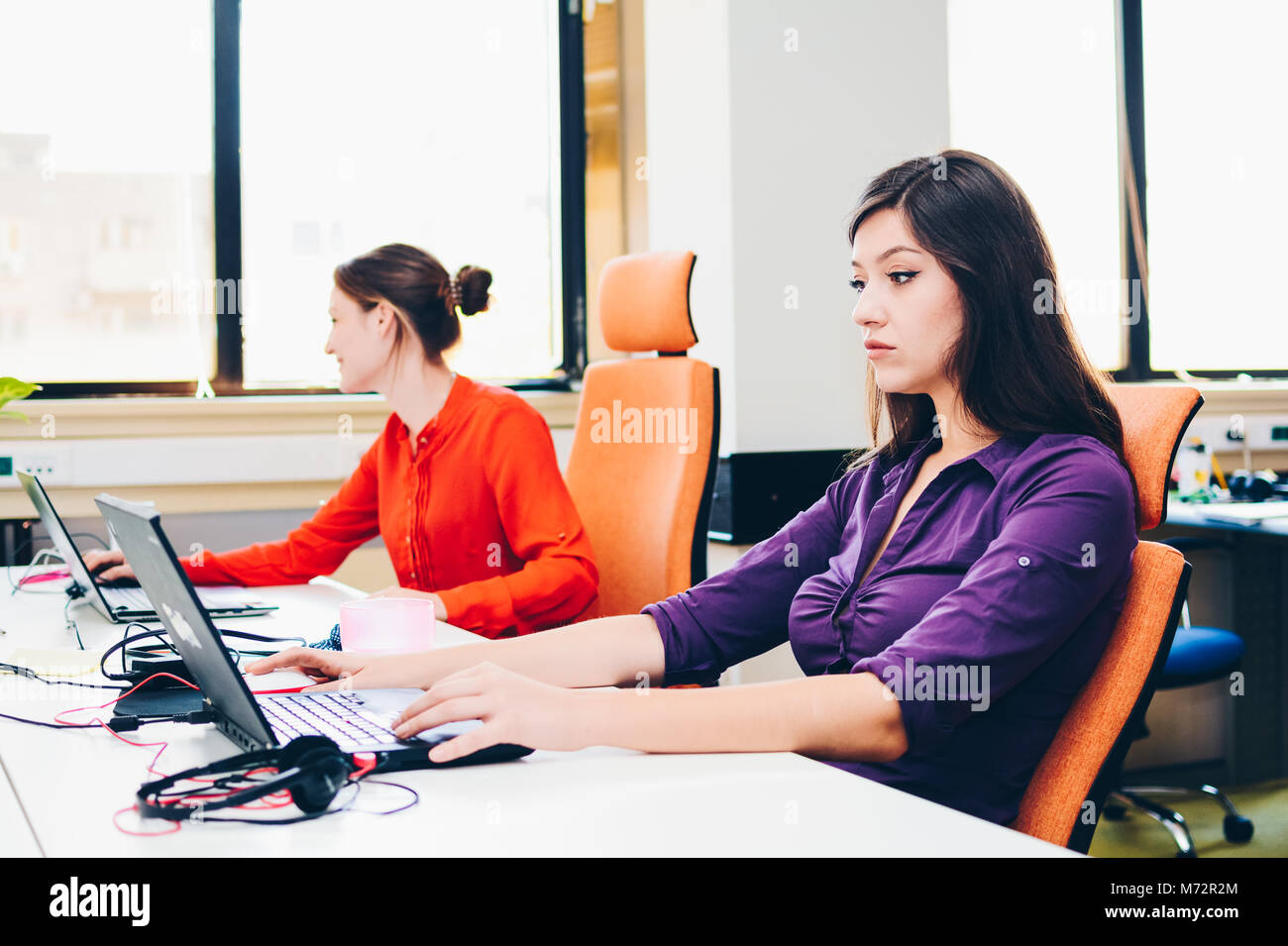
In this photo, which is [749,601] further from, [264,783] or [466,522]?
[466,522]

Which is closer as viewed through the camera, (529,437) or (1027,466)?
(1027,466)

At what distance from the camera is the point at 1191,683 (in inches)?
97.8

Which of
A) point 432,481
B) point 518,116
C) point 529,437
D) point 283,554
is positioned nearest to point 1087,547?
point 529,437

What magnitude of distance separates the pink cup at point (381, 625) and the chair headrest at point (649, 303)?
2.51 feet

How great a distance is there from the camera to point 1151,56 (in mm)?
3787

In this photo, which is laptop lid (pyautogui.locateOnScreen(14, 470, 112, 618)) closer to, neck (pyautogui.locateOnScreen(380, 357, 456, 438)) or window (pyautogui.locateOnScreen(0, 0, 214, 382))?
neck (pyautogui.locateOnScreen(380, 357, 456, 438))

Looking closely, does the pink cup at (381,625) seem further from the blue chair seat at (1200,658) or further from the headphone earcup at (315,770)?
the blue chair seat at (1200,658)

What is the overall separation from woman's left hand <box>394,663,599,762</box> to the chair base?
1970 millimetres

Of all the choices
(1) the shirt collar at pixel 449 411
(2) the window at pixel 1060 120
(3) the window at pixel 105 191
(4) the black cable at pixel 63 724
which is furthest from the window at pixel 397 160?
(4) the black cable at pixel 63 724

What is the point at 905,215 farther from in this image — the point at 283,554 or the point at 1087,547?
the point at 283,554

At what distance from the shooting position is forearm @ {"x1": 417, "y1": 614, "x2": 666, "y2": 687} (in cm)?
122

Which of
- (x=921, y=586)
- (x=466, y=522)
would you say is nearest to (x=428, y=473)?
(x=466, y=522)

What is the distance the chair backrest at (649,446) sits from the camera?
1.97 metres
